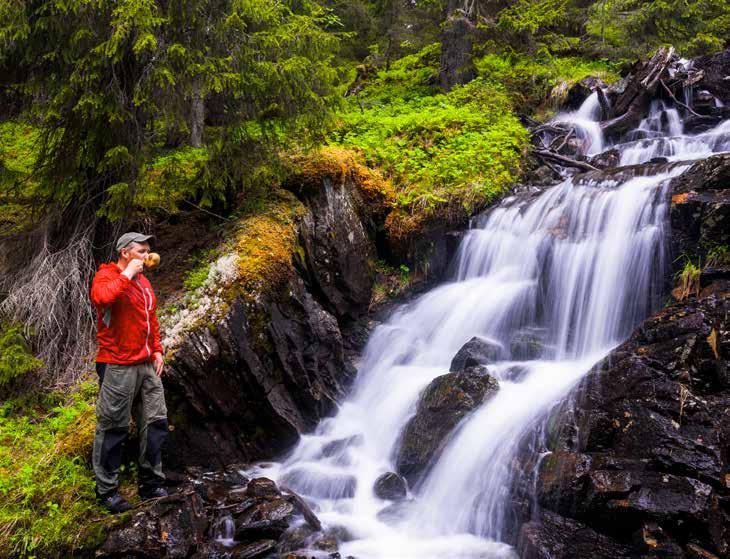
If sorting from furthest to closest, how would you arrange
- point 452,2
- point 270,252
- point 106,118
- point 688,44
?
point 452,2
point 688,44
point 270,252
point 106,118

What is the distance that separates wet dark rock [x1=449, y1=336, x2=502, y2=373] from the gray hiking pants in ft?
12.5

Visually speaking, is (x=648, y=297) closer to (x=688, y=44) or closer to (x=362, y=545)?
(x=362, y=545)

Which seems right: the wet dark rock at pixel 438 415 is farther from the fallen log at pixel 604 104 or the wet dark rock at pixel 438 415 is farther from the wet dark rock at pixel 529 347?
the fallen log at pixel 604 104

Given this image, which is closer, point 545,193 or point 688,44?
point 545,193

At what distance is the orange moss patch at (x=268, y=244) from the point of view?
6.54m

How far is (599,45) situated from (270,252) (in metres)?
13.9

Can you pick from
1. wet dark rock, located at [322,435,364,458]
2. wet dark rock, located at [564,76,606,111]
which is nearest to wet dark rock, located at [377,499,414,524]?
wet dark rock, located at [322,435,364,458]

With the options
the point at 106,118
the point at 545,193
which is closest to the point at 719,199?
the point at 545,193

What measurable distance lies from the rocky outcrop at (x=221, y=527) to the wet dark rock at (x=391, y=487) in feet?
3.10

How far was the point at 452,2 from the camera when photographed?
15.1 meters

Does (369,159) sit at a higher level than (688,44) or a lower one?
lower

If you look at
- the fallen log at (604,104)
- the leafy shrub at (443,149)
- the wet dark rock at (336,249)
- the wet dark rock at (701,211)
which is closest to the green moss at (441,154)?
the leafy shrub at (443,149)

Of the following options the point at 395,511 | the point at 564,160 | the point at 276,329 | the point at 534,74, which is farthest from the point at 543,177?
the point at 395,511

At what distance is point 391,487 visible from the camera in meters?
5.92
